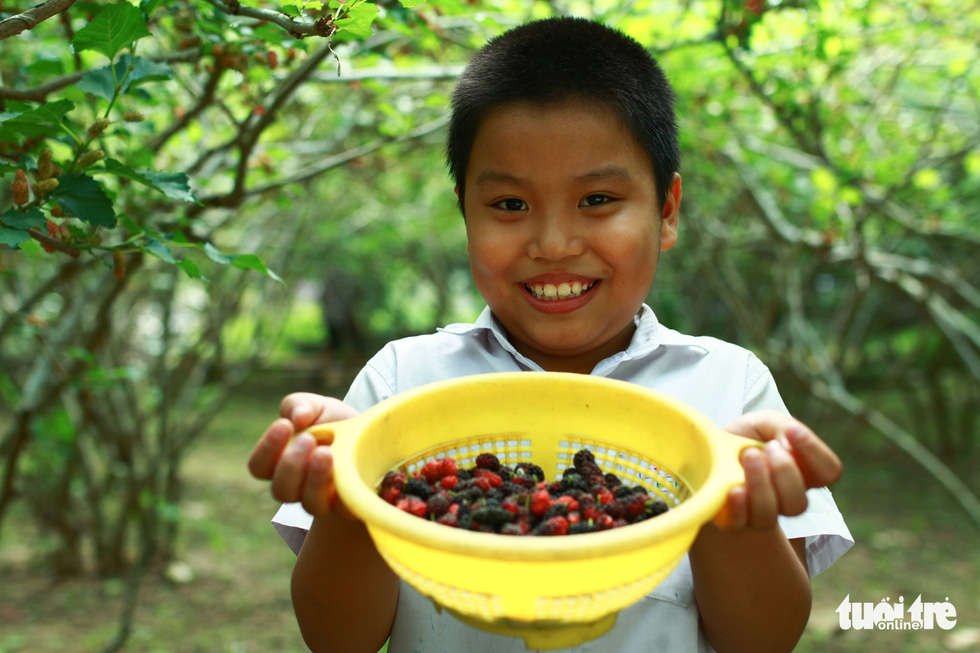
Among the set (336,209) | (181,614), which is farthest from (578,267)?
(336,209)

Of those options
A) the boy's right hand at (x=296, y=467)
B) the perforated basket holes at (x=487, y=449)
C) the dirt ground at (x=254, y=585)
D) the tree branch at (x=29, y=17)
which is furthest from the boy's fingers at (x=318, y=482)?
the dirt ground at (x=254, y=585)

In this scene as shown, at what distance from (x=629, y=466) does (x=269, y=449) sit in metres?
0.56

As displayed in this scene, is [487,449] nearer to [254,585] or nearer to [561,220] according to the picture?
[561,220]

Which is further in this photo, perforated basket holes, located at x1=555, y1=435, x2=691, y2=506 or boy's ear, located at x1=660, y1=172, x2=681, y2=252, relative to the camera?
boy's ear, located at x1=660, y1=172, x2=681, y2=252

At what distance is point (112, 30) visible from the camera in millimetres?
1111

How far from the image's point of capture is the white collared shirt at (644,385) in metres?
1.24

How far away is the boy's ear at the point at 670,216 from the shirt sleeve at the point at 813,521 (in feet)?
0.99

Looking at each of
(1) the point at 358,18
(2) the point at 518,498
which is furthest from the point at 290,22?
(2) the point at 518,498

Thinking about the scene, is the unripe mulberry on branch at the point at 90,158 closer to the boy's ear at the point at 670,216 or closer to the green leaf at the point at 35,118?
the green leaf at the point at 35,118

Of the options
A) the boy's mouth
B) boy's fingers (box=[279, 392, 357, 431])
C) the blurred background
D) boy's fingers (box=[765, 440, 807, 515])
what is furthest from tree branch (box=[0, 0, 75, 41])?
boy's fingers (box=[765, 440, 807, 515])

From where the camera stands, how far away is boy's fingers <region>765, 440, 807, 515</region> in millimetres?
856

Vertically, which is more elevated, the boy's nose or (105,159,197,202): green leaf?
(105,159,197,202): green leaf

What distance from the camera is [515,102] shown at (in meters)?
1.28

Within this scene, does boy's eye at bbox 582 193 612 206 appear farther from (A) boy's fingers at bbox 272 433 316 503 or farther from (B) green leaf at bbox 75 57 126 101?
(B) green leaf at bbox 75 57 126 101
